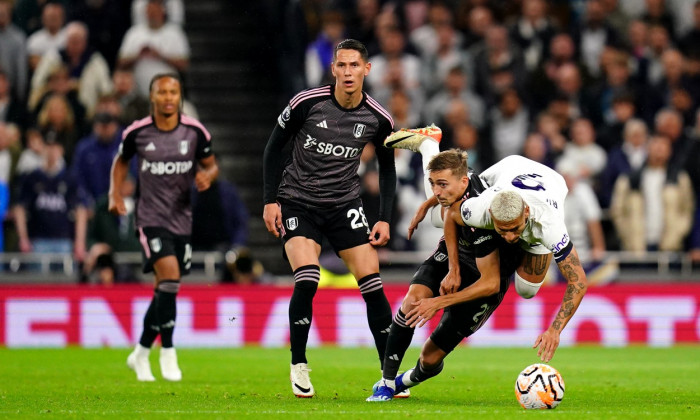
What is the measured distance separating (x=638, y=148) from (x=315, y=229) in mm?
8463

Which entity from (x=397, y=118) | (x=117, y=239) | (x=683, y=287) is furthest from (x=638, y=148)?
(x=117, y=239)

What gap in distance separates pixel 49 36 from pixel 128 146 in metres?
7.73

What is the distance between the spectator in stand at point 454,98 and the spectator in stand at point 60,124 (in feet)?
16.4

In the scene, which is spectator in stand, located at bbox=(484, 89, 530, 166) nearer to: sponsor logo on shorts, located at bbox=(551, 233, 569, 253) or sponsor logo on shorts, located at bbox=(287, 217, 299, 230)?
sponsor logo on shorts, located at bbox=(287, 217, 299, 230)

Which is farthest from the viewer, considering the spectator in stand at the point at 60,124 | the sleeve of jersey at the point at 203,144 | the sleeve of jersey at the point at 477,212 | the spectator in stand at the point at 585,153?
the spectator in stand at the point at 60,124

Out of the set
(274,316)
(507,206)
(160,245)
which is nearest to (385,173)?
(507,206)

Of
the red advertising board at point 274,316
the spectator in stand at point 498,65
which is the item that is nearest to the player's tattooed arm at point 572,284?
the red advertising board at point 274,316

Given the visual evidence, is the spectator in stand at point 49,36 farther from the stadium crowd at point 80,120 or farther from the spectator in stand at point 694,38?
the spectator in stand at point 694,38

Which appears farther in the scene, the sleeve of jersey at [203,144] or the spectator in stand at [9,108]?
the spectator in stand at [9,108]

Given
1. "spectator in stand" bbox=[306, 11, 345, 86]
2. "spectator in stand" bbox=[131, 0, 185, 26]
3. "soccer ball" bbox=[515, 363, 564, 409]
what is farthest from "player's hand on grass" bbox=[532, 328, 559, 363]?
"spectator in stand" bbox=[131, 0, 185, 26]

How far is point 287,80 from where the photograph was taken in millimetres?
Result: 19203

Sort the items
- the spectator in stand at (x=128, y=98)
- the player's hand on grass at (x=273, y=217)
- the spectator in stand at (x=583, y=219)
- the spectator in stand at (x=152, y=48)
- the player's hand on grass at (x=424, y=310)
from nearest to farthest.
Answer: the player's hand on grass at (x=424, y=310) → the player's hand on grass at (x=273, y=217) → the spectator in stand at (x=583, y=219) → the spectator in stand at (x=128, y=98) → the spectator in stand at (x=152, y=48)

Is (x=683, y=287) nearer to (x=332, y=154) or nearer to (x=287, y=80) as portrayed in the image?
(x=287, y=80)

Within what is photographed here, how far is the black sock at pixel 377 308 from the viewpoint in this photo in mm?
9562
